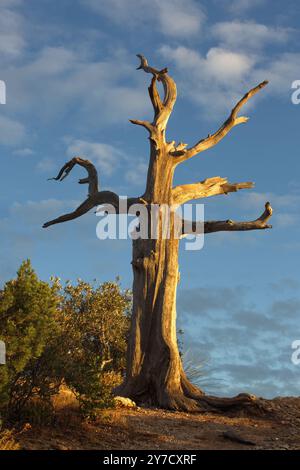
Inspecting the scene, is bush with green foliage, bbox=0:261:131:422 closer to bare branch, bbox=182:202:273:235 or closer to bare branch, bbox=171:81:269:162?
bare branch, bbox=182:202:273:235

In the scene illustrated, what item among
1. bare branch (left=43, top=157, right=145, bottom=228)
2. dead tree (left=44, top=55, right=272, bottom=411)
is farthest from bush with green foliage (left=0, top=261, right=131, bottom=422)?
bare branch (left=43, top=157, right=145, bottom=228)

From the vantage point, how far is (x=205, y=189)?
20.0 metres

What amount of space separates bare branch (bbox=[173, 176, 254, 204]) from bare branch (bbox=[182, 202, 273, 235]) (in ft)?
2.74

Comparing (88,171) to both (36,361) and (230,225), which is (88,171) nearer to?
(230,225)

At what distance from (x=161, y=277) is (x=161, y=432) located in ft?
19.7

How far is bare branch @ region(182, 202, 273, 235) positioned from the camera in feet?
62.4

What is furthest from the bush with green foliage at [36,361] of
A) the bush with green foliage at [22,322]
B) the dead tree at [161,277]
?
the dead tree at [161,277]

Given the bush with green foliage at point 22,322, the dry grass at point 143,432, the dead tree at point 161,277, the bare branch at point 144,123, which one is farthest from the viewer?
the bare branch at point 144,123

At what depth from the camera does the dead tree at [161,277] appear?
17.1 m

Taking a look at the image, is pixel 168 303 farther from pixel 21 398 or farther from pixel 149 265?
pixel 21 398

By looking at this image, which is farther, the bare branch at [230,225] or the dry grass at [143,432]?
the bare branch at [230,225]

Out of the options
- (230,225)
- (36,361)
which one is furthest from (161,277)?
(36,361)

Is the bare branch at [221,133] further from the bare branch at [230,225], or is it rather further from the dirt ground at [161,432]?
the dirt ground at [161,432]

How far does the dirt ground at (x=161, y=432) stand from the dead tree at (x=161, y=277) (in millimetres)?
1155
